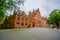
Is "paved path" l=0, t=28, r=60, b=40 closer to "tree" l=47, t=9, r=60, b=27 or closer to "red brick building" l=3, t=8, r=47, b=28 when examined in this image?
"red brick building" l=3, t=8, r=47, b=28

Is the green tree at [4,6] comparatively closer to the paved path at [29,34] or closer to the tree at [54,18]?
the paved path at [29,34]

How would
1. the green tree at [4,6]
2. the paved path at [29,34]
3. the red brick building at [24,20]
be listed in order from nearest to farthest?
1. the paved path at [29,34]
2. the red brick building at [24,20]
3. the green tree at [4,6]

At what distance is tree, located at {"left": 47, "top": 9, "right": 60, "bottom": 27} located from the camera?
4.53 meters

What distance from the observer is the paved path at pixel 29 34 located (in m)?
4.25

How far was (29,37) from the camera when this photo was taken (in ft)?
14.0

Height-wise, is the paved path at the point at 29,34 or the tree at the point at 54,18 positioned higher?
the tree at the point at 54,18

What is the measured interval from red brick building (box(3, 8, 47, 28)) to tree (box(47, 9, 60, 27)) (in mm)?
191

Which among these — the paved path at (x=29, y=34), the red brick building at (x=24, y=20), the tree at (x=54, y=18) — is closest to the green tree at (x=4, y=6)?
the red brick building at (x=24, y=20)

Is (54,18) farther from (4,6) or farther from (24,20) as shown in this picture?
(4,6)

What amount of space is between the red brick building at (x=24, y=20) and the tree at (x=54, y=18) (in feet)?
0.63

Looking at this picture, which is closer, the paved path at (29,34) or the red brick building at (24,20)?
the paved path at (29,34)

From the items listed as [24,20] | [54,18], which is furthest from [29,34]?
[54,18]

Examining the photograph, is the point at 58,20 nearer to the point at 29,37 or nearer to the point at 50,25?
the point at 50,25

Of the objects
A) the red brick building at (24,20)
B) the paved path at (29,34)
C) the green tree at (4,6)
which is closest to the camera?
the paved path at (29,34)
